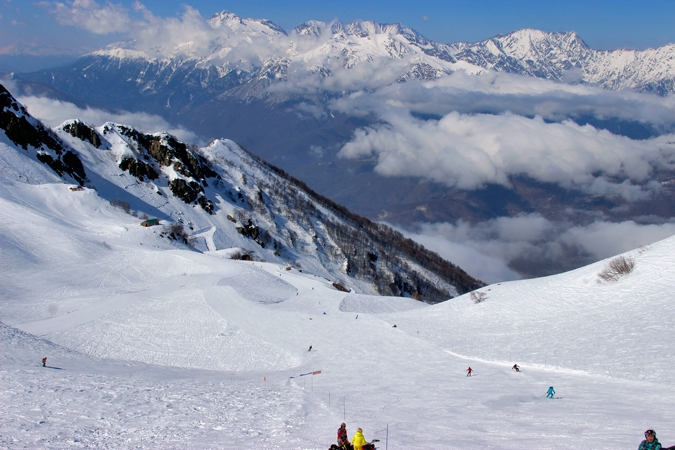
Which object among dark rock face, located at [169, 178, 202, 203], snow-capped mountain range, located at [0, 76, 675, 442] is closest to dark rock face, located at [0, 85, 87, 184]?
snow-capped mountain range, located at [0, 76, 675, 442]

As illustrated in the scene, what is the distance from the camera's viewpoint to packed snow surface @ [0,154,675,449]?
18984mm

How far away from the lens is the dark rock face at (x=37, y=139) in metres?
98.5

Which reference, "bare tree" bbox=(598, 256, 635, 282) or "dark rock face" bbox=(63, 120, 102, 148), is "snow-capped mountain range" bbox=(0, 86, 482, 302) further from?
"bare tree" bbox=(598, 256, 635, 282)

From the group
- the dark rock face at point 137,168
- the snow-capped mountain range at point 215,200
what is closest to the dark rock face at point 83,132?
the snow-capped mountain range at point 215,200

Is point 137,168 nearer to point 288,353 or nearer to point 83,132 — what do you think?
point 83,132

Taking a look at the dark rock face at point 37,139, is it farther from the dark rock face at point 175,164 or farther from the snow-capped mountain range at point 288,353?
the snow-capped mountain range at point 288,353

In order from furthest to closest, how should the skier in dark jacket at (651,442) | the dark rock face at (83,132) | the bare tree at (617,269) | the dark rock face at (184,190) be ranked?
the dark rock face at (184,190) → the dark rock face at (83,132) → the bare tree at (617,269) → the skier in dark jacket at (651,442)

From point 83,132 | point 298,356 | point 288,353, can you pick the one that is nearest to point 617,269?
point 298,356

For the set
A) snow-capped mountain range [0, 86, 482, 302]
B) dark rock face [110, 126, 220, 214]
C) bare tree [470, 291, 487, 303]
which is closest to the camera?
bare tree [470, 291, 487, 303]

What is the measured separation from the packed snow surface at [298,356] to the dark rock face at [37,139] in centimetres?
3975

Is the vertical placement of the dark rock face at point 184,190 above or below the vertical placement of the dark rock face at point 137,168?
below

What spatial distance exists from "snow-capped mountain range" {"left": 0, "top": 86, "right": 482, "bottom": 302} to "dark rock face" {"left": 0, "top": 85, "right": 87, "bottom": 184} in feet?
0.69

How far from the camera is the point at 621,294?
3950cm

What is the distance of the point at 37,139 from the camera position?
4016 inches
